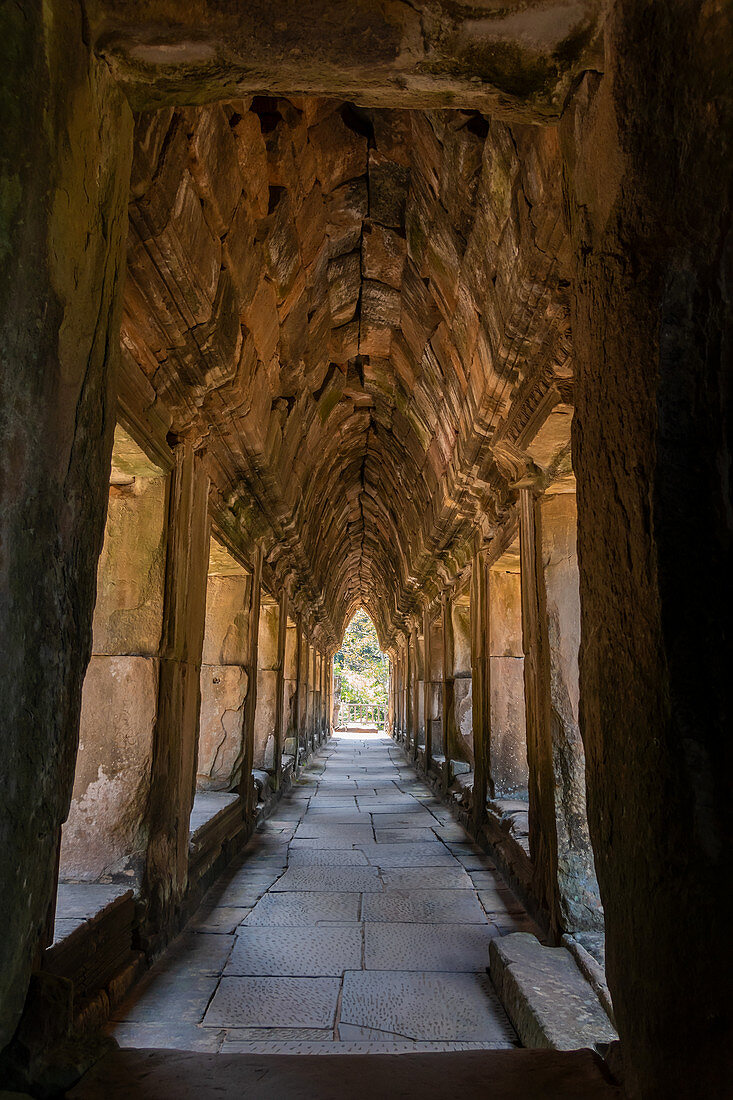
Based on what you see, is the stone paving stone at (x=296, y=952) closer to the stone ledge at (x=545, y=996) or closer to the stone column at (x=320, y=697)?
the stone ledge at (x=545, y=996)

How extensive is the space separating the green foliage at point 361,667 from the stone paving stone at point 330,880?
33.0 m

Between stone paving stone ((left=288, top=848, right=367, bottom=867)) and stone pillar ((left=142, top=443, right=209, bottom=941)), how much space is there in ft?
5.86

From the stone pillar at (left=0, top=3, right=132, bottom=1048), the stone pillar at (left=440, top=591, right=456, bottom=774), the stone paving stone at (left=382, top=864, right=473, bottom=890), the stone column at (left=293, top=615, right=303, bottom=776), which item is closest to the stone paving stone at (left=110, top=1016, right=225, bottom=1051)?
the stone pillar at (left=0, top=3, right=132, bottom=1048)

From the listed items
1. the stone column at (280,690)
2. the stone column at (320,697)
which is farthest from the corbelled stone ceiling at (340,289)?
the stone column at (320,697)

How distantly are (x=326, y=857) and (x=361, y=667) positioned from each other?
111ft

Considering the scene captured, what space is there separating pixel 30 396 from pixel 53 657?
1.92 ft

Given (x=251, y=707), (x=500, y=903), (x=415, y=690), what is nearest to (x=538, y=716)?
(x=500, y=903)

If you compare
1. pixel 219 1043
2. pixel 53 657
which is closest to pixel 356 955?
pixel 219 1043

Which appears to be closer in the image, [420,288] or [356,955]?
[356,955]

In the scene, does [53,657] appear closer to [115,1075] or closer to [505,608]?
[115,1075]

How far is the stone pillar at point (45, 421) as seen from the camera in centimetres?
141

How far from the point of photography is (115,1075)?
5.06 ft

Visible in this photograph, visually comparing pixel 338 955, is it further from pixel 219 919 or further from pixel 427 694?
pixel 427 694

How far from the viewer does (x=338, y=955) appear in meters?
3.64
